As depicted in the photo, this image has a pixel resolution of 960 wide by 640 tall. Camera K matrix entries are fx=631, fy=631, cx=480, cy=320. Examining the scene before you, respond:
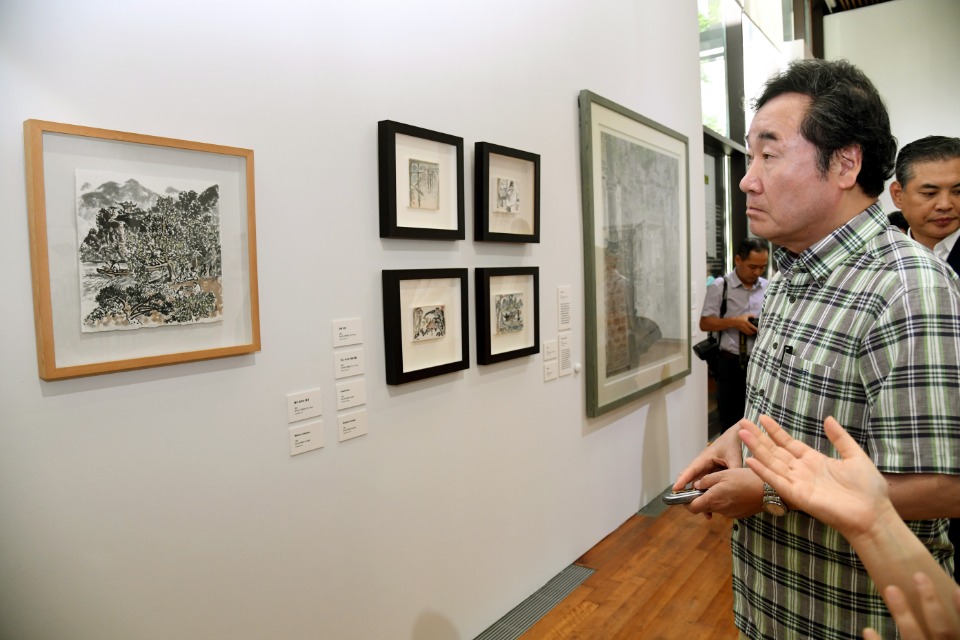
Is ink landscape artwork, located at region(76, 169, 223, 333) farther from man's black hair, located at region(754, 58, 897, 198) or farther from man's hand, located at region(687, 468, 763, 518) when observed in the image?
man's black hair, located at region(754, 58, 897, 198)

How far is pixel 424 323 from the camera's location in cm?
218

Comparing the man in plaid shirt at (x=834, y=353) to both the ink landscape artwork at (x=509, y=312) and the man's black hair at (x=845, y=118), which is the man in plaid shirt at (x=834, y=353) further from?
the ink landscape artwork at (x=509, y=312)

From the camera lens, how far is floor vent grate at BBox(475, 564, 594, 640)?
2.50 meters

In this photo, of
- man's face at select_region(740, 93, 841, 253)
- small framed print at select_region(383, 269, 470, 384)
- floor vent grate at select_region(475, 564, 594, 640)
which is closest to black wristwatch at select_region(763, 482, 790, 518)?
man's face at select_region(740, 93, 841, 253)

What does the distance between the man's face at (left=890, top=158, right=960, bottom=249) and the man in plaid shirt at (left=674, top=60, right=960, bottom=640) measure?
1.13 metres

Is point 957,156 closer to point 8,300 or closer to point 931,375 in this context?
point 931,375

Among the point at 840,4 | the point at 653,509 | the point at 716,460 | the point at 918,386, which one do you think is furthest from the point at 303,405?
the point at 840,4

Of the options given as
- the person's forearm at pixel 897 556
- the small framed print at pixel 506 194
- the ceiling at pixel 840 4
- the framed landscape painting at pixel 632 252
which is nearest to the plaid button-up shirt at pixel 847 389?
the person's forearm at pixel 897 556

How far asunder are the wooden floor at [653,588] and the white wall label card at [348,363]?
1.32 metres

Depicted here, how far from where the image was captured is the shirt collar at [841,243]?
4.18 feet

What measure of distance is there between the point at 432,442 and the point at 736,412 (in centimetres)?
260

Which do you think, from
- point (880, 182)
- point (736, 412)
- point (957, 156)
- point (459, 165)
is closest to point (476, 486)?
point (459, 165)

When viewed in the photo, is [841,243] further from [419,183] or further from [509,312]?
[509,312]

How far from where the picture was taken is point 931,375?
1.05 m
